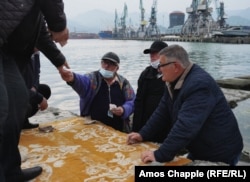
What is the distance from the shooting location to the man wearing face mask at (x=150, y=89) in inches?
177

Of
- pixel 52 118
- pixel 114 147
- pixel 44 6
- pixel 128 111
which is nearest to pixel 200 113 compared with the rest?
pixel 114 147

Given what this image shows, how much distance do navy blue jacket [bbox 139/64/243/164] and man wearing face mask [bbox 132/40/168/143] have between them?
5.00 ft

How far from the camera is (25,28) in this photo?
208 centimetres

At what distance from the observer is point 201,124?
262cm

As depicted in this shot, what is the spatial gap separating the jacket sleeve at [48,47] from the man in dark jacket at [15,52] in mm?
290

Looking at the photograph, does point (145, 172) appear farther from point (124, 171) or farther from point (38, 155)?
point (38, 155)

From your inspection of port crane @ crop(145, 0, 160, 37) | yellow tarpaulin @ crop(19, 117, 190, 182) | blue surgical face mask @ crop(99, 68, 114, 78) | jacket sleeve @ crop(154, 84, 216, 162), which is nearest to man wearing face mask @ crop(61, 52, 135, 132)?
blue surgical face mask @ crop(99, 68, 114, 78)

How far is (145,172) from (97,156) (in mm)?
676

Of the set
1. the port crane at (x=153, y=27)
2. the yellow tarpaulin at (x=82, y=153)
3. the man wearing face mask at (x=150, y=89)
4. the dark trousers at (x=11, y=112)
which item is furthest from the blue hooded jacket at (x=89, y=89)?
the port crane at (x=153, y=27)

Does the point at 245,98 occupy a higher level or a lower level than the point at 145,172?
lower

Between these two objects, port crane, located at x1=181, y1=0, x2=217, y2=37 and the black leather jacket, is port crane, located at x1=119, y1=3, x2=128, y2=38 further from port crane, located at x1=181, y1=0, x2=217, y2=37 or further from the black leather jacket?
the black leather jacket

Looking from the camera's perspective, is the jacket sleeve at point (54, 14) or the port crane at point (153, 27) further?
the port crane at point (153, 27)

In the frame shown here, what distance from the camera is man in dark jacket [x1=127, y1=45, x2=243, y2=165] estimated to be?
8.55ft

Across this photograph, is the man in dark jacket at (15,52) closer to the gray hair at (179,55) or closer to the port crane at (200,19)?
the gray hair at (179,55)
